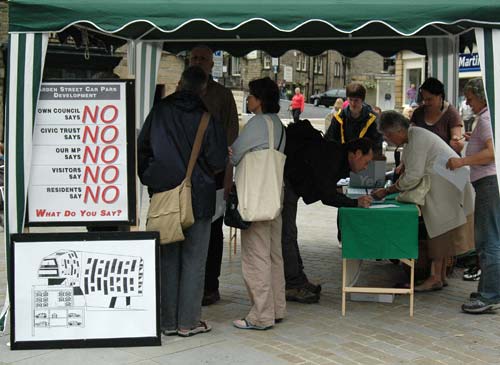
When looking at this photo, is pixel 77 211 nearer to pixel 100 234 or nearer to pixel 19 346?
pixel 100 234

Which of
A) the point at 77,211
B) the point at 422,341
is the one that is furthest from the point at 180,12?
the point at 422,341

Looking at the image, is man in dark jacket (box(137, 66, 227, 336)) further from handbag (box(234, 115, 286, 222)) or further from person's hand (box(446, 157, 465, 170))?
person's hand (box(446, 157, 465, 170))

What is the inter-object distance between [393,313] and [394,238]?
72 cm

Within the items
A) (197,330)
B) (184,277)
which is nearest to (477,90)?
(184,277)

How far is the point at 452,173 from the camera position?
5844 millimetres

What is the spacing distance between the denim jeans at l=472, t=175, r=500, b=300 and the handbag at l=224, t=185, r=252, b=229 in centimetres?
192

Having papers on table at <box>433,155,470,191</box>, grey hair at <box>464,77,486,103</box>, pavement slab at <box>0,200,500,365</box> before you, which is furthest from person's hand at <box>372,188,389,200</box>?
grey hair at <box>464,77,486,103</box>

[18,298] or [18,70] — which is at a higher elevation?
[18,70]

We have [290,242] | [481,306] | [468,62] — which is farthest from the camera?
[468,62]

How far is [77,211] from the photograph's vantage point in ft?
16.6

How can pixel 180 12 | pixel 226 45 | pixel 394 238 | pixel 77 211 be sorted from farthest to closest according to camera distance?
pixel 226 45, pixel 394 238, pixel 77 211, pixel 180 12

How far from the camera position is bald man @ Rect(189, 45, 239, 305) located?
607cm

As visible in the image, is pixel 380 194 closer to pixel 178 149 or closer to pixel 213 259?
pixel 213 259

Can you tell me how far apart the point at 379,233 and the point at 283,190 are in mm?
808
